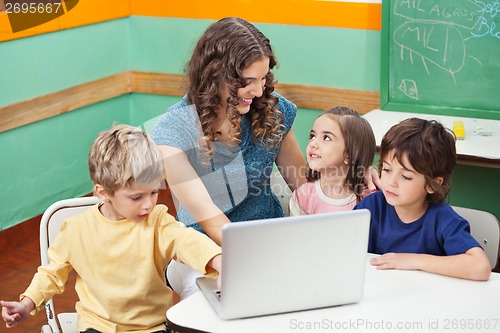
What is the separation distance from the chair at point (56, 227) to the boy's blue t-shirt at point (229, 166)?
1.03 feet

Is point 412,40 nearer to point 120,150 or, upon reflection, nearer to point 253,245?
point 120,150

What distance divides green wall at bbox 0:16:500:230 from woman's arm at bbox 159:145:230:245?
165 cm

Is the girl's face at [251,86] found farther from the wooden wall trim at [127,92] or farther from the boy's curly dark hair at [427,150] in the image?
the wooden wall trim at [127,92]

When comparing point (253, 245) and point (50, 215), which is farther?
point (50, 215)

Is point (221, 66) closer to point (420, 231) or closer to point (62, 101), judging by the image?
point (420, 231)

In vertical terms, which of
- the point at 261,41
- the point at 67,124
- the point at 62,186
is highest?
the point at 261,41

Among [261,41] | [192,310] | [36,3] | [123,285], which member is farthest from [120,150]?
[36,3]

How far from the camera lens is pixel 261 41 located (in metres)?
2.50

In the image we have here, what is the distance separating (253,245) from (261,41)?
3.23ft

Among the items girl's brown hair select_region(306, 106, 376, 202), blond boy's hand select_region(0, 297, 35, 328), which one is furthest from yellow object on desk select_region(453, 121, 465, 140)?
blond boy's hand select_region(0, 297, 35, 328)

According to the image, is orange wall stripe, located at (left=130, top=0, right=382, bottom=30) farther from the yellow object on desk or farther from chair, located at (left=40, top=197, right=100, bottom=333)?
chair, located at (left=40, top=197, right=100, bottom=333)

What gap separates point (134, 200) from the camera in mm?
2025

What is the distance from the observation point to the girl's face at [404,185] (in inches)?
85.3

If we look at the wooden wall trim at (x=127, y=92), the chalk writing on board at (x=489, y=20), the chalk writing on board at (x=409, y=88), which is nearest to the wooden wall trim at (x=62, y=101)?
the wooden wall trim at (x=127, y=92)
